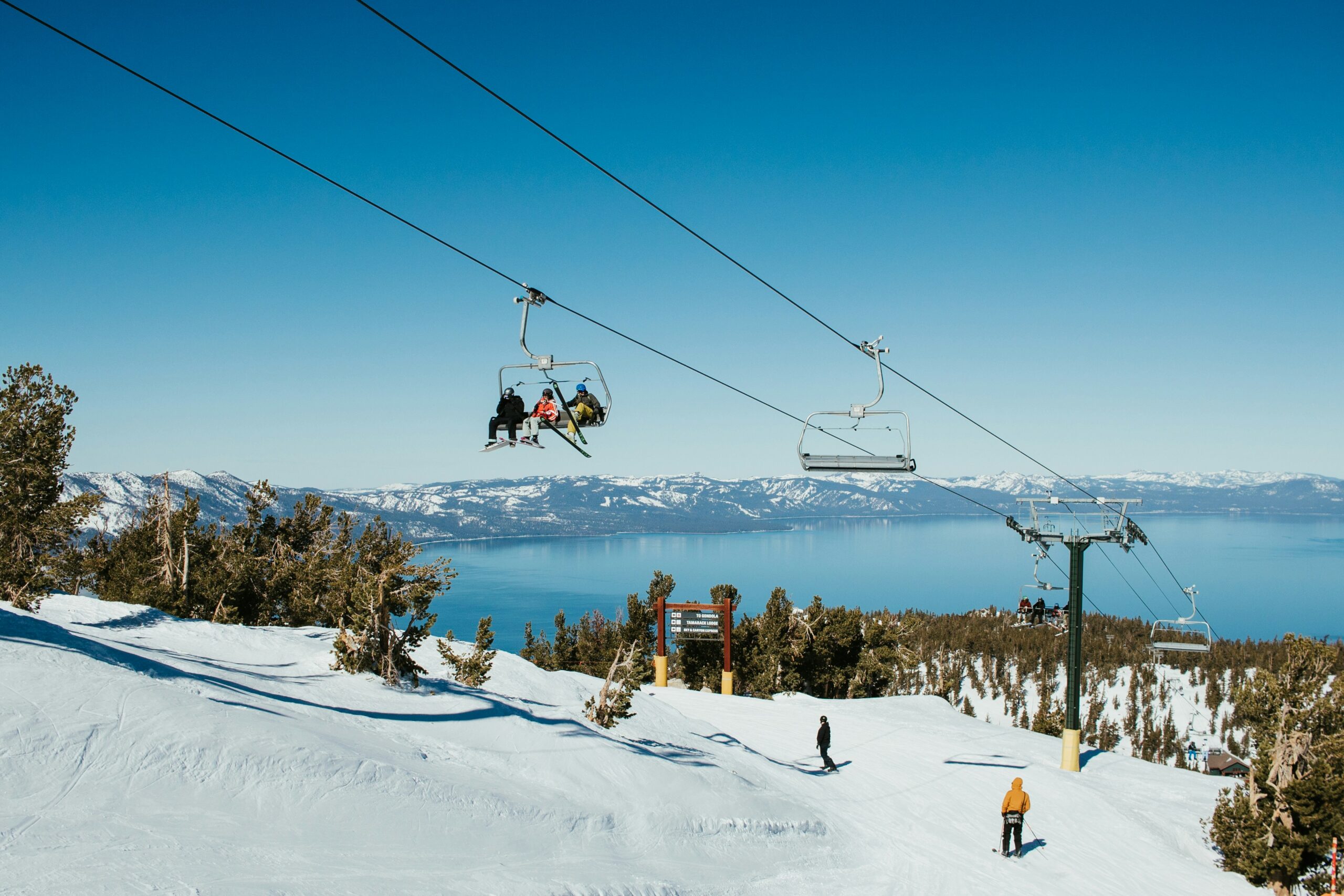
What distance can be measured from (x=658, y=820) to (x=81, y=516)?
2117 centimetres

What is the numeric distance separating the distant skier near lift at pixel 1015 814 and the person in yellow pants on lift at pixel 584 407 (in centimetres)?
924

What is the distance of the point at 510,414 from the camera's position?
11.1 m

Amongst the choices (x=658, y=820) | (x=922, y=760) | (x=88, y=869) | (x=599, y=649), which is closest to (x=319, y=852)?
(x=88, y=869)

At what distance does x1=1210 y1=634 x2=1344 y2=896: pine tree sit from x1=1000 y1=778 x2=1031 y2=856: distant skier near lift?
472 centimetres

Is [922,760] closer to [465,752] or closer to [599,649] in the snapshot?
[465,752]

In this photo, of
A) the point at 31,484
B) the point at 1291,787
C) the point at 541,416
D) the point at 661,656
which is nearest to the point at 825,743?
the point at 1291,787

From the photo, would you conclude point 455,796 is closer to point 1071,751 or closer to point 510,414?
point 510,414

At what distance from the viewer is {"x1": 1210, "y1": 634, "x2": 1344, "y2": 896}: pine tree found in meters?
14.7

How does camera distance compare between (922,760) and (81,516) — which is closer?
(922,760)

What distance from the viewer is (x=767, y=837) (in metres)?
12.7

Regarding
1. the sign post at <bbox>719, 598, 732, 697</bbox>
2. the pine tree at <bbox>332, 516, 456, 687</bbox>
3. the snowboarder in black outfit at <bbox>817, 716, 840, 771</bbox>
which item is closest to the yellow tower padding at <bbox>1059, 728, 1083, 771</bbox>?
the snowboarder in black outfit at <bbox>817, 716, 840, 771</bbox>

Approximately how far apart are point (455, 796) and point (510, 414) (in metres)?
4.87

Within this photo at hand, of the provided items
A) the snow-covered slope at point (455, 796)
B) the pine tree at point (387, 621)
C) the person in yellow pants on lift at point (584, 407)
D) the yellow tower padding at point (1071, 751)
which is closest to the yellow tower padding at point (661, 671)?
the snow-covered slope at point (455, 796)

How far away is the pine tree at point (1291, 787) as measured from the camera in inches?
579
